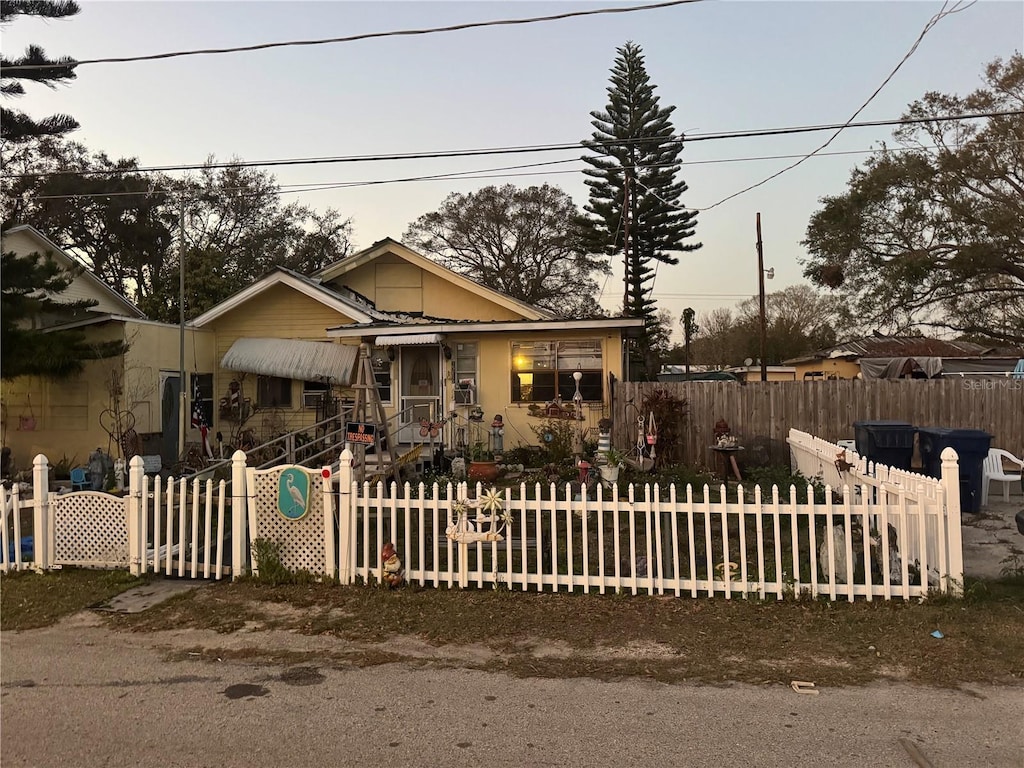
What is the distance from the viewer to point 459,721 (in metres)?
3.65

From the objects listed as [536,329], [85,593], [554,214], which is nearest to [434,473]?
[536,329]

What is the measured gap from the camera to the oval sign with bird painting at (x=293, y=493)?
6.14 meters

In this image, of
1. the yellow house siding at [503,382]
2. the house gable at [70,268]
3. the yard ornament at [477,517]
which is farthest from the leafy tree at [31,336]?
the yard ornament at [477,517]

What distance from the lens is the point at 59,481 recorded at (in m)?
12.6

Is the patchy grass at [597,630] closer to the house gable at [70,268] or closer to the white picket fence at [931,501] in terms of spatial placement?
the white picket fence at [931,501]

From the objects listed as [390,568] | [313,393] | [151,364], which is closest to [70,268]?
[151,364]

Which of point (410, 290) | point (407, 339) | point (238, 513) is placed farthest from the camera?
point (410, 290)

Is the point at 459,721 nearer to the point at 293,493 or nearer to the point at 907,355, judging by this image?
the point at 293,493

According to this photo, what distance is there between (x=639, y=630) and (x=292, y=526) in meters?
3.20

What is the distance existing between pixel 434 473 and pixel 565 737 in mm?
9002

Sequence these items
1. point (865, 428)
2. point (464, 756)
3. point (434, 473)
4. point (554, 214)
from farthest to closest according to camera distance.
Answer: point (554, 214), point (434, 473), point (865, 428), point (464, 756)

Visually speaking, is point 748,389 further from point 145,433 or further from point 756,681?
point 145,433

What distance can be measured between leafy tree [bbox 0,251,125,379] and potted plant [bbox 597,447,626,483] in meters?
9.10

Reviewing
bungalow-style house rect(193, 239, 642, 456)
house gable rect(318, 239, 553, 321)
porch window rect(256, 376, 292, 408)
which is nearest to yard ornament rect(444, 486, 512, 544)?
bungalow-style house rect(193, 239, 642, 456)
